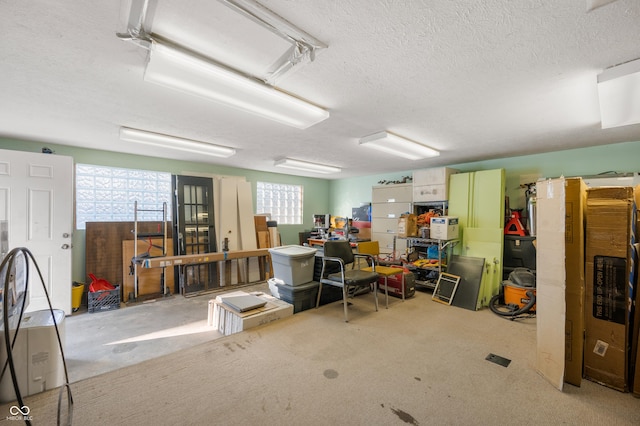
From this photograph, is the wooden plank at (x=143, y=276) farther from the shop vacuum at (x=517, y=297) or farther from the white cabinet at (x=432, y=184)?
the shop vacuum at (x=517, y=297)

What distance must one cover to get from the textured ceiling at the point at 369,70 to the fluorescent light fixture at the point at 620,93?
0.09 meters

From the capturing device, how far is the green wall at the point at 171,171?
12.9 ft

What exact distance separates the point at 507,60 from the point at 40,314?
3943 mm

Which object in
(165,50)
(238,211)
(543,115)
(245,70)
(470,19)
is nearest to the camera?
(470,19)

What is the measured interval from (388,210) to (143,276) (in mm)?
4750

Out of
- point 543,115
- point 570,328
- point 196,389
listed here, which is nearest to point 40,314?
point 196,389

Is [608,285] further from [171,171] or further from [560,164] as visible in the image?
[171,171]

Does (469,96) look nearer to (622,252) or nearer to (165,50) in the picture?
(622,252)

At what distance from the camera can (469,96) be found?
224cm

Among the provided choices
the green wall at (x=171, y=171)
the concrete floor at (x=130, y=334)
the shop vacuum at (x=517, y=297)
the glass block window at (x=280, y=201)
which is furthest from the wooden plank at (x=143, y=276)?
the shop vacuum at (x=517, y=297)

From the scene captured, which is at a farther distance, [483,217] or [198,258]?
[198,258]

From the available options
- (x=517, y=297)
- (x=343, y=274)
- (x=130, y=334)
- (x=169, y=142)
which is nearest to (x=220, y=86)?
(x=169, y=142)

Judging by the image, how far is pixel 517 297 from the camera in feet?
11.7

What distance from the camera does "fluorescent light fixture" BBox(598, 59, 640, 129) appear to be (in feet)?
5.72
